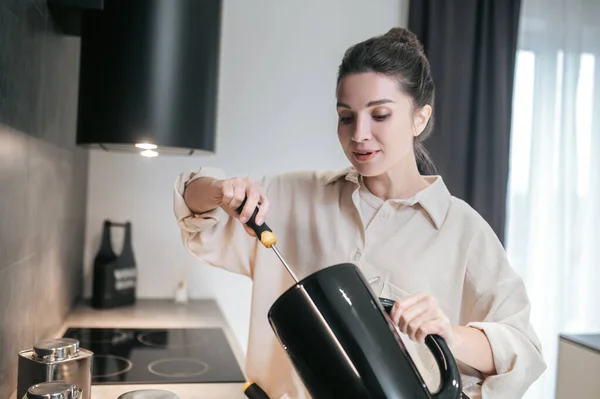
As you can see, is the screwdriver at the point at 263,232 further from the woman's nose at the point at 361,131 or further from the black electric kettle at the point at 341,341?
the woman's nose at the point at 361,131

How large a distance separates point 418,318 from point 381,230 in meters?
0.36

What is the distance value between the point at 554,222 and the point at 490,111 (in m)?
0.57

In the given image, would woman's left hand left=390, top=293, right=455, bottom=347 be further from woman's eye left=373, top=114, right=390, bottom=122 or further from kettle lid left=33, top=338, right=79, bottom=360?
kettle lid left=33, top=338, right=79, bottom=360

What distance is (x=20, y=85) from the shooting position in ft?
3.37

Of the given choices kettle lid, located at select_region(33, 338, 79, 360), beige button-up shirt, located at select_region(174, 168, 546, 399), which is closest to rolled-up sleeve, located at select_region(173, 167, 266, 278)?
beige button-up shirt, located at select_region(174, 168, 546, 399)

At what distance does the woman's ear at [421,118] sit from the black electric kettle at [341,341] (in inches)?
20.2

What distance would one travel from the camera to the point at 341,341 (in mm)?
648

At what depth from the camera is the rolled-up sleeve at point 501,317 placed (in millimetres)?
875

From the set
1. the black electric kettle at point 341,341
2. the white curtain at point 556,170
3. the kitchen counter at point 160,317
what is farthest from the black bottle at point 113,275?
the white curtain at point 556,170

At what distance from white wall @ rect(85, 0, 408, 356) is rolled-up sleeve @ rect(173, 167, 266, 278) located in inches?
45.4

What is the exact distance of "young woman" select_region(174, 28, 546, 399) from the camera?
0.97 meters

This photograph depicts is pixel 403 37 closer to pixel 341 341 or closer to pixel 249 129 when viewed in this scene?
pixel 341 341

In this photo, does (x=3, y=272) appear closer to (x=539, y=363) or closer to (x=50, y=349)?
(x=50, y=349)

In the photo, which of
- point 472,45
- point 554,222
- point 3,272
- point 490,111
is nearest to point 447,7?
point 472,45
